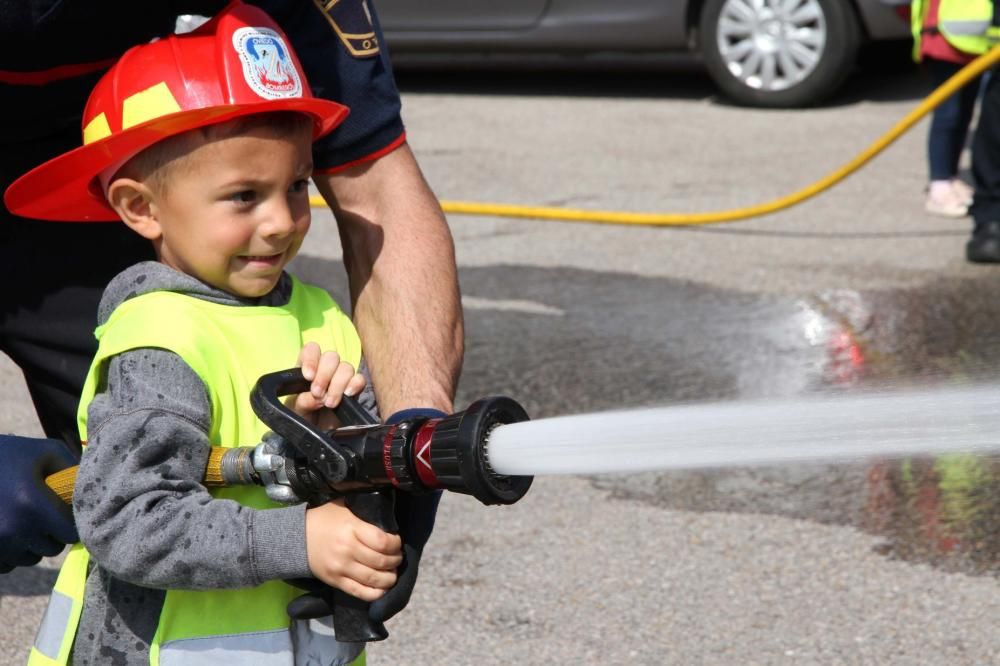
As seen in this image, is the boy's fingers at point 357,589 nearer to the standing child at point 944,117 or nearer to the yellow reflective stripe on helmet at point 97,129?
the yellow reflective stripe on helmet at point 97,129

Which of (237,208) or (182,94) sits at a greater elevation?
(182,94)

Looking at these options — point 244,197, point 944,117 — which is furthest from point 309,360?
point 944,117

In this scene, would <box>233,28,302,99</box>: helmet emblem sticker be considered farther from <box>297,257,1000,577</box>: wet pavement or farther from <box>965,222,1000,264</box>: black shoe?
<box>965,222,1000,264</box>: black shoe

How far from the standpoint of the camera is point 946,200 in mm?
7227

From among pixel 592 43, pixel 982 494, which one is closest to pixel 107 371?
pixel 982 494

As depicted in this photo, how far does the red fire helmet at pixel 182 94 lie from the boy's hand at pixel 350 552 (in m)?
0.51

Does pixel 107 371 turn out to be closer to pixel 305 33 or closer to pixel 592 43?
pixel 305 33

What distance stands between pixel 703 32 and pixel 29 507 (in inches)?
323

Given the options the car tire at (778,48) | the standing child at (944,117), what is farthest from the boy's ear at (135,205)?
the car tire at (778,48)

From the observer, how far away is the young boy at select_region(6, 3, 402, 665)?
6.03ft

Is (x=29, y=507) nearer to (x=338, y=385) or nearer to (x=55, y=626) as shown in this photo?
A: (x=55, y=626)

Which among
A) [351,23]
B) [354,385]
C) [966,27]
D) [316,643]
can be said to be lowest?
[966,27]

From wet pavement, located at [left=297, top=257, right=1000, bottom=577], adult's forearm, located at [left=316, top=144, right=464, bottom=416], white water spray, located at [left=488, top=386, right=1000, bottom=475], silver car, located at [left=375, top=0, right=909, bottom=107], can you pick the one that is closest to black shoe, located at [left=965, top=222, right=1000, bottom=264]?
wet pavement, located at [left=297, top=257, right=1000, bottom=577]

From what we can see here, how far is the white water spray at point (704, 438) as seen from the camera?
63.1 inches
